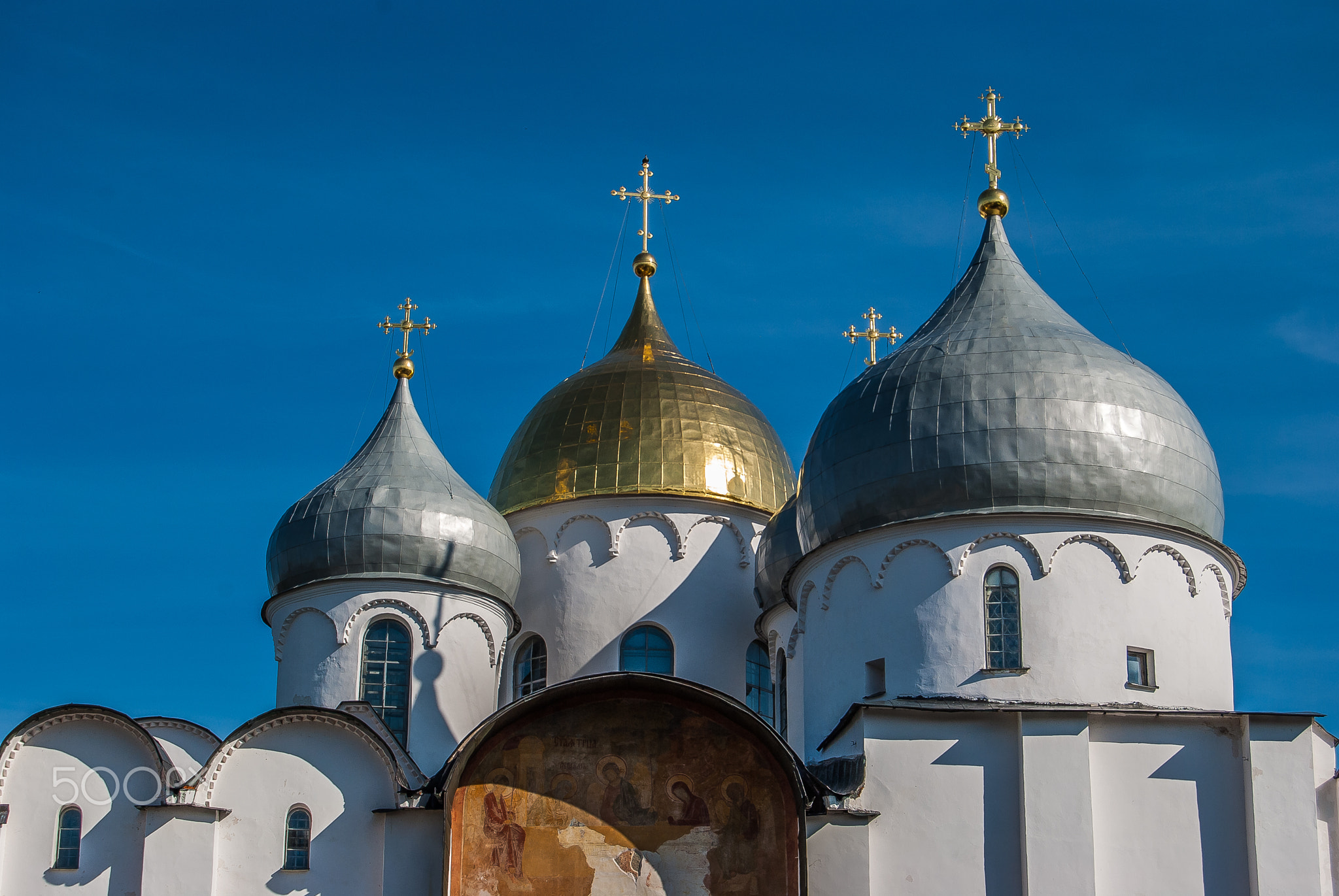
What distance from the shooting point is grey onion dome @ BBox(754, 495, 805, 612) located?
2184 cm

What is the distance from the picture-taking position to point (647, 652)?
22.9 metres

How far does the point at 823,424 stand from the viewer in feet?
64.3

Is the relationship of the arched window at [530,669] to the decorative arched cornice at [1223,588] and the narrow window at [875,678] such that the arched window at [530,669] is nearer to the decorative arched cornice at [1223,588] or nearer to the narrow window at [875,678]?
the narrow window at [875,678]

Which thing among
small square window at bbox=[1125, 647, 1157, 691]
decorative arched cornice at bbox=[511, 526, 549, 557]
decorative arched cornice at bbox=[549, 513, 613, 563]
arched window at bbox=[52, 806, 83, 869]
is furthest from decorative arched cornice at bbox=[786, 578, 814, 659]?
arched window at bbox=[52, 806, 83, 869]

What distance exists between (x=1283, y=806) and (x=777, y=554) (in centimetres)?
697

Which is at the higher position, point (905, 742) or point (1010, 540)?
point (1010, 540)

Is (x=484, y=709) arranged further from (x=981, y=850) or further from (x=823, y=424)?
(x=981, y=850)

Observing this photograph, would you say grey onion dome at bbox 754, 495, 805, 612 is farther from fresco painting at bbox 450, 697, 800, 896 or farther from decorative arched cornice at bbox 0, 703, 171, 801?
decorative arched cornice at bbox 0, 703, 171, 801

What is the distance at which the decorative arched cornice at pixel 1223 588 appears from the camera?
18.6 metres

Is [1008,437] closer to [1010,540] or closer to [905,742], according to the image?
[1010,540]

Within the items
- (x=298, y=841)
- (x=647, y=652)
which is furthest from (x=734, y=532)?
(x=298, y=841)

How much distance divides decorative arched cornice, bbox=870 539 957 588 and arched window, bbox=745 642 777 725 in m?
4.77

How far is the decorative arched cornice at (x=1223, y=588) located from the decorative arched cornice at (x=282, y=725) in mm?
7922

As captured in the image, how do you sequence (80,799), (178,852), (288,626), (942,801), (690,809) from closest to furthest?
(942,801) → (178,852) → (690,809) → (80,799) → (288,626)
